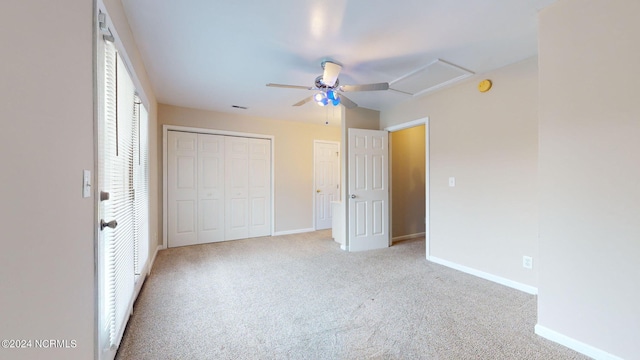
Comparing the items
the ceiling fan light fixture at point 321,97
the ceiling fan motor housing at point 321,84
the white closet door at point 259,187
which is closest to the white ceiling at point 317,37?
the ceiling fan motor housing at point 321,84

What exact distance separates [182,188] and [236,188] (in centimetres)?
90

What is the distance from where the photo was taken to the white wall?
63cm

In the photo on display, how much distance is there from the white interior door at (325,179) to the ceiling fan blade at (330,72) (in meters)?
3.02

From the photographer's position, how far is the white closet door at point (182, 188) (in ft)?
13.6

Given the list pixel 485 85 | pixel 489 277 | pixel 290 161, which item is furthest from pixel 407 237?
pixel 485 85

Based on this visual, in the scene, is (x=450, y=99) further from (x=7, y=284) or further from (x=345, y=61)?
(x=7, y=284)

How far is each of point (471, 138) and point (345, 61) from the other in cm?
178

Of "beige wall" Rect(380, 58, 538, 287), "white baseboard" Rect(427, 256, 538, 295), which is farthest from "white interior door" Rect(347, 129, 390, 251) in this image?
"white baseboard" Rect(427, 256, 538, 295)

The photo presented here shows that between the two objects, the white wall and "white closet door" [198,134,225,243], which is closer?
the white wall

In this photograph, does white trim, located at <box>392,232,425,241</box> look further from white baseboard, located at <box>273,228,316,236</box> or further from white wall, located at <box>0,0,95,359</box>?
white wall, located at <box>0,0,95,359</box>

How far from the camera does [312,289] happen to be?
2578 millimetres

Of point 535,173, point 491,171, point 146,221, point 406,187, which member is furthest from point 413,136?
point 146,221

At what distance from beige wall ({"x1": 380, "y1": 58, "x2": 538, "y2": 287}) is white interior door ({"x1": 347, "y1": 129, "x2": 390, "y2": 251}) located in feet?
2.63

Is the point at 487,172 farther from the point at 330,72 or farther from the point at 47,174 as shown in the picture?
the point at 47,174
